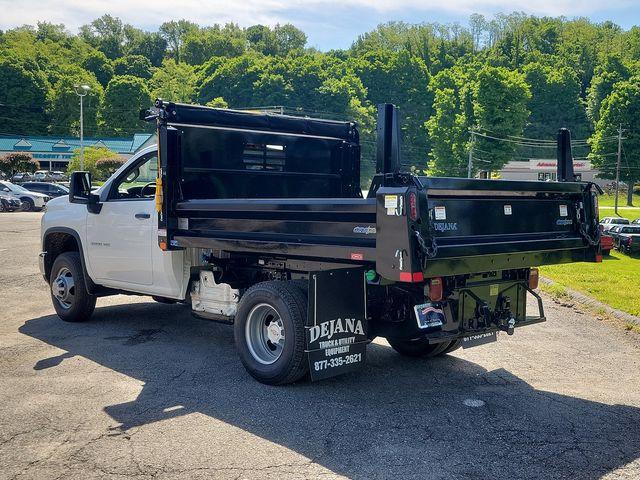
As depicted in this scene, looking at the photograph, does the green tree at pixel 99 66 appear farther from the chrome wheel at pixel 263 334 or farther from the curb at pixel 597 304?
the chrome wheel at pixel 263 334

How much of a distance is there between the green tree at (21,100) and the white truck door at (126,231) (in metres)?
105

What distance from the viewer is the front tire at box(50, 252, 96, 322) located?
857cm

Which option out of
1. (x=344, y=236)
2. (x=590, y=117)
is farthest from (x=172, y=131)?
(x=590, y=117)

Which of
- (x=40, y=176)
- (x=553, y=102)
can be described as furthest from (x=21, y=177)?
(x=553, y=102)

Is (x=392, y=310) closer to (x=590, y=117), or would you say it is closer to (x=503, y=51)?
(x=590, y=117)

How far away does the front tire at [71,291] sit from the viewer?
28.1 feet

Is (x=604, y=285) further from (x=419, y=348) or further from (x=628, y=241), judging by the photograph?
(x=628, y=241)

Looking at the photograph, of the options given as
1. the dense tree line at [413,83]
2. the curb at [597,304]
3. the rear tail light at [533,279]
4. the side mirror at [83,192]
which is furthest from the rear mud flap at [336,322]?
the dense tree line at [413,83]

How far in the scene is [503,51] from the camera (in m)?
128

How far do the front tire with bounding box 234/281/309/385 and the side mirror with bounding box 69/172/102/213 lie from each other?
2.98 metres

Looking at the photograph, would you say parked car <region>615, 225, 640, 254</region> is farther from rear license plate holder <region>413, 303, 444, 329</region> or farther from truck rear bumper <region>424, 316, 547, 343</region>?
rear license plate holder <region>413, 303, 444, 329</region>

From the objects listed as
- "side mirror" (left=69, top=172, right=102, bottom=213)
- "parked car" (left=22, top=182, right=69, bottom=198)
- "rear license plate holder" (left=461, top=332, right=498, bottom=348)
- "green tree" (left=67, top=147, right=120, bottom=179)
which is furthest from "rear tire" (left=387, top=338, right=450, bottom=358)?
"green tree" (left=67, top=147, right=120, bottom=179)

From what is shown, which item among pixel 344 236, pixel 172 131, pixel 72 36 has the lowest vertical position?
pixel 344 236

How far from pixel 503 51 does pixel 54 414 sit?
13322 centimetres
